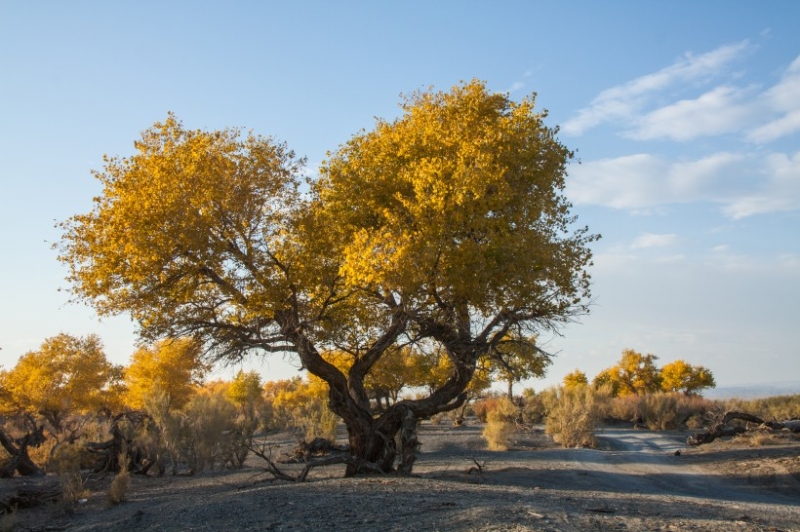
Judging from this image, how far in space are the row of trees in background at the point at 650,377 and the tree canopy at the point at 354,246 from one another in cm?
4849

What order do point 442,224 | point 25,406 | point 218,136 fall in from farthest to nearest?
point 25,406, point 218,136, point 442,224

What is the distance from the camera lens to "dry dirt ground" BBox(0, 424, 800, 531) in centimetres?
802

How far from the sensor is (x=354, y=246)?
12.3 meters

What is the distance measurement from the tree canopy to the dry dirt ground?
3245 millimetres

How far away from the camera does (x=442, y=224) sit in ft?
41.5

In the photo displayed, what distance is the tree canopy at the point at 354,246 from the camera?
12797 millimetres

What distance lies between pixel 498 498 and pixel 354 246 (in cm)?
533

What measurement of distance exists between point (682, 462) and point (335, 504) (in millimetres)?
15813

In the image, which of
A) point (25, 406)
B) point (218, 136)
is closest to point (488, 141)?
point (218, 136)

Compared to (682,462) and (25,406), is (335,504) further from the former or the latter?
(25,406)

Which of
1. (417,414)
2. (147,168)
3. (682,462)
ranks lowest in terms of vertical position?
(682,462)

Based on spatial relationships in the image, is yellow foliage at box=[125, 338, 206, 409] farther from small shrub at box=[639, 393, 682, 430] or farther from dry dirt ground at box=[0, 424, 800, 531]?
small shrub at box=[639, 393, 682, 430]

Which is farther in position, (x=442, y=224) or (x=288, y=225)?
(x=288, y=225)

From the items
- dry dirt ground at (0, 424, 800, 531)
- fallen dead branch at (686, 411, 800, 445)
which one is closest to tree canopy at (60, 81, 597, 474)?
dry dirt ground at (0, 424, 800, 531)
